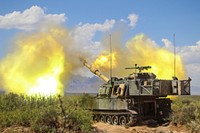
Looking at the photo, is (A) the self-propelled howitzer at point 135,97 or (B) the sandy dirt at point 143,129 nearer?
(B) the sandy dirt at point 143,129

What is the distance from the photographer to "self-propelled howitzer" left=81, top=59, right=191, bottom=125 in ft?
81.1

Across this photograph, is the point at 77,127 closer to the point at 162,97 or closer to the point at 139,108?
the point at 139,108

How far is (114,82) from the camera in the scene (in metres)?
26.8

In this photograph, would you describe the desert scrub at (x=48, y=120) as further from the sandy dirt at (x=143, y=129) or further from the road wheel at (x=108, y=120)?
the road wheel at (x=108, y=120)

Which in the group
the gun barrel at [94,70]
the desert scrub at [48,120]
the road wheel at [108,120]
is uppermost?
the gun barrel at [94,70]

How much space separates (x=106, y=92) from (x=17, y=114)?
8.02 m

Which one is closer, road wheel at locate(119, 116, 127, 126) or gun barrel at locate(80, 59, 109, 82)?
road wheel at locate(119, 116, 127, 126)

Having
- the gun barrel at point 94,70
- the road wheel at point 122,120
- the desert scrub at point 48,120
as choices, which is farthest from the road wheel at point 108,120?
the desert scrub at point 48,120

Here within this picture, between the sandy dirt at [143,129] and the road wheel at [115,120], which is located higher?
the road wheel at [115,120]

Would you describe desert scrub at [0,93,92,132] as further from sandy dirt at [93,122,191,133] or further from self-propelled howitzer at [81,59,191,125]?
self-propelled howitzer at [81,59,191,125]

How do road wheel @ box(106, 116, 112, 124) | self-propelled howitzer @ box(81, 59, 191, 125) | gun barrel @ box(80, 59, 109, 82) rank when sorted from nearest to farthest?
1. self-propelled howitzer @ box(81, 59, 191, 125)
2. road wheel @ box(106, 116, 112, 124)
3. gun barrel @ box(80, 59, 109, 82)

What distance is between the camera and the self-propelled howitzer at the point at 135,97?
81.1 ft

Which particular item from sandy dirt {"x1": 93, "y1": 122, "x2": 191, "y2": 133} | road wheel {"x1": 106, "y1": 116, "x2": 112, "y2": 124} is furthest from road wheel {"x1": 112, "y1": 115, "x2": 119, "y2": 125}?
sandy dirt {"x1": 93, "y1": 122, "x2": 191, "y2": 133}

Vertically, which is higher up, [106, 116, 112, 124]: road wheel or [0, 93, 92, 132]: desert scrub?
[0, 93, 92, 132]: desert scrub
